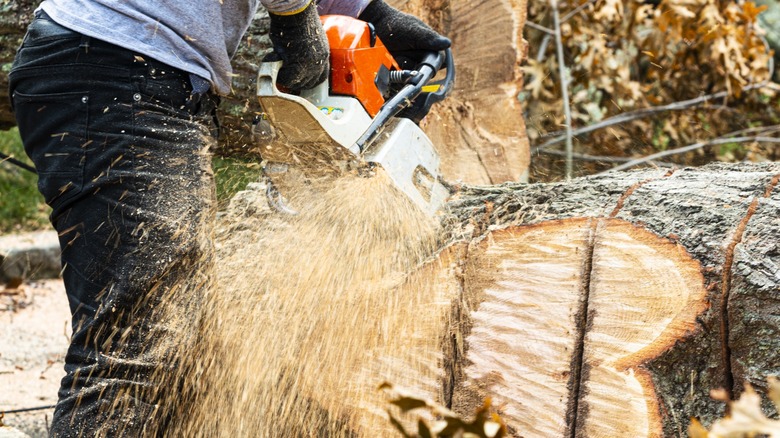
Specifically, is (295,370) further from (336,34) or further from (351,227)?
(336,34)

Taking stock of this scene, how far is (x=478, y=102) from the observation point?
313 cm

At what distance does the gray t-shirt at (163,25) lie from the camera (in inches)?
65.6

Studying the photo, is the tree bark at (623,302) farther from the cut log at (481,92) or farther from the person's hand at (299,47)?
the cut log at (481,92)

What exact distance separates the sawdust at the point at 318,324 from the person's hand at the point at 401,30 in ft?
1.90

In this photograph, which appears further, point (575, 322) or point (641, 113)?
point (641, 113)

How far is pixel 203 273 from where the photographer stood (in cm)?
181

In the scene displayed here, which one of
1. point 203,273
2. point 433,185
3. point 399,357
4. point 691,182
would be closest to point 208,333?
point 203,273

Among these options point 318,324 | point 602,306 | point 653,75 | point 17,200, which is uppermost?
point 653,75

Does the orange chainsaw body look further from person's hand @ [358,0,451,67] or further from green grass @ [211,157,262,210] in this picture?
green grass @ [211,157,262,210]

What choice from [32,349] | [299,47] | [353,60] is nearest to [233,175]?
[32,349]

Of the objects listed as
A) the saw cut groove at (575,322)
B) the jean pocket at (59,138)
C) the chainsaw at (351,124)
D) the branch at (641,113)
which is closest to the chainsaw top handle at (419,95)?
the chainsaw at (351,124)

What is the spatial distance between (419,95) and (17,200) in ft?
13.0

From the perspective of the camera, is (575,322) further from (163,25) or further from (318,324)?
(163,25)

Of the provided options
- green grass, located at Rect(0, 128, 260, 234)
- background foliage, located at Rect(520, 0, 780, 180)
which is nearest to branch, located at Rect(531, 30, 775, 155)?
background foliage, located at Rect(520, 0, 780, 180)
